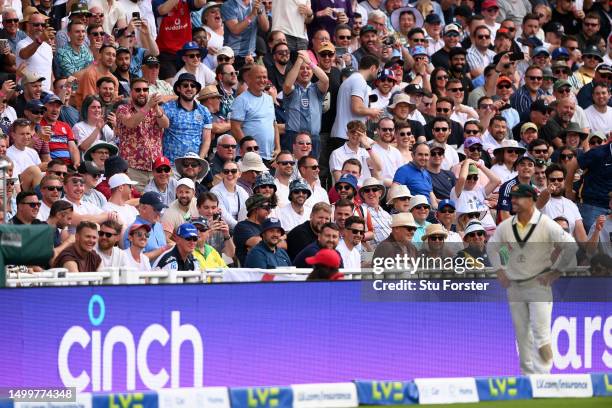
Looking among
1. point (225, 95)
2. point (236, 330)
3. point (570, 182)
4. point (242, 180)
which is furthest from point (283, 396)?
point (570, 182)

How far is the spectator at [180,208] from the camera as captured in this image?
16016mm

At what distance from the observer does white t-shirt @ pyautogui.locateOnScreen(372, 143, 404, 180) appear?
19344mm

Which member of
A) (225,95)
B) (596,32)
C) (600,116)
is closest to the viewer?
(225,95)

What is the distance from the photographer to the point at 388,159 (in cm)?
1942

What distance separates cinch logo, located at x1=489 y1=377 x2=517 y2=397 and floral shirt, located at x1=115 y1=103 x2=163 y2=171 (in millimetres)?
6019

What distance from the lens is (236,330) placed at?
1271cm

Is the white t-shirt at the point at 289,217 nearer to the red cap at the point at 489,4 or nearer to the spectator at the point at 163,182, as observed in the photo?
the spectator at the point at 163,182

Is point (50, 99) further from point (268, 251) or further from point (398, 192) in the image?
point (398, 192)

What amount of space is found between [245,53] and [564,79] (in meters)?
6.05

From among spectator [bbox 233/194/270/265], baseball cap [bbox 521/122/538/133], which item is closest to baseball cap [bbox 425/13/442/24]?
baseball cap [bbox 521/122/538/133]

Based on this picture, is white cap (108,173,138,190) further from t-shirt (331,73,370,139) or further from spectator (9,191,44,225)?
t-shirt (331,73,370,139)

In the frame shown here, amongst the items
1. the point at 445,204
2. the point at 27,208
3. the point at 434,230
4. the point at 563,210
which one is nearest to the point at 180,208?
the point at 27,208

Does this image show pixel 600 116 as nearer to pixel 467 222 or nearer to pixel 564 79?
pixel 564 79

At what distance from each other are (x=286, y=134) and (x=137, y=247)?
5.58 m
